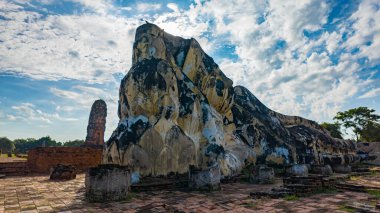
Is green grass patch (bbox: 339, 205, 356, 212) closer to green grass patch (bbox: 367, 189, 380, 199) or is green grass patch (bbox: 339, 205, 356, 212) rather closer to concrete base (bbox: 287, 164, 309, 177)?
green grass patch (bbox: 367, 189, 380, 199)

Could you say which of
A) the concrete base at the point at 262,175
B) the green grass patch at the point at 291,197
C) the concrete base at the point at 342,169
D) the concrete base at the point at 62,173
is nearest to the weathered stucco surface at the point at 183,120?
the concrete base at the point at 342,169

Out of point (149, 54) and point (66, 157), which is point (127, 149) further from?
point (66, 157)

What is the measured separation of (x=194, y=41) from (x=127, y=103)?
4.71 m

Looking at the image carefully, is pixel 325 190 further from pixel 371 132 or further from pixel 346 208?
pixel 371 132

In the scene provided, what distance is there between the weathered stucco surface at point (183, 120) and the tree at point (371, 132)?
968 inches

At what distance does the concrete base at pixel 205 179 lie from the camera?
311 inches

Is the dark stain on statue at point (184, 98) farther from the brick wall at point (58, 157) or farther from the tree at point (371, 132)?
the tree at point (371, 132)

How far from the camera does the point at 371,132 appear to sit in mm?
34656

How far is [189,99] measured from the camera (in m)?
10.7

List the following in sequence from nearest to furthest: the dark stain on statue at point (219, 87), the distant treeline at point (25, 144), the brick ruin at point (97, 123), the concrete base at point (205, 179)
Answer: the concrete base at point (205, 179) → the dark stain on statue at point (219, 87) → the brick ruin at point (97, 123) → the distant treeline at point (25, 144)

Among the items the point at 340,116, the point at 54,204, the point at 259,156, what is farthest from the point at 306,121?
the point at 340,116

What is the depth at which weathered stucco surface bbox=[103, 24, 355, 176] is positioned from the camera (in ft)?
29.4

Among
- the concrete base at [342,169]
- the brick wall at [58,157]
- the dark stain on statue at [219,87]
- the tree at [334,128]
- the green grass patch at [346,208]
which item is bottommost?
the green grass patch at [346,208]

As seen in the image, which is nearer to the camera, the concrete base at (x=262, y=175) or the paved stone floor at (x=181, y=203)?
the paved stone floor at (x=181, y=203)
